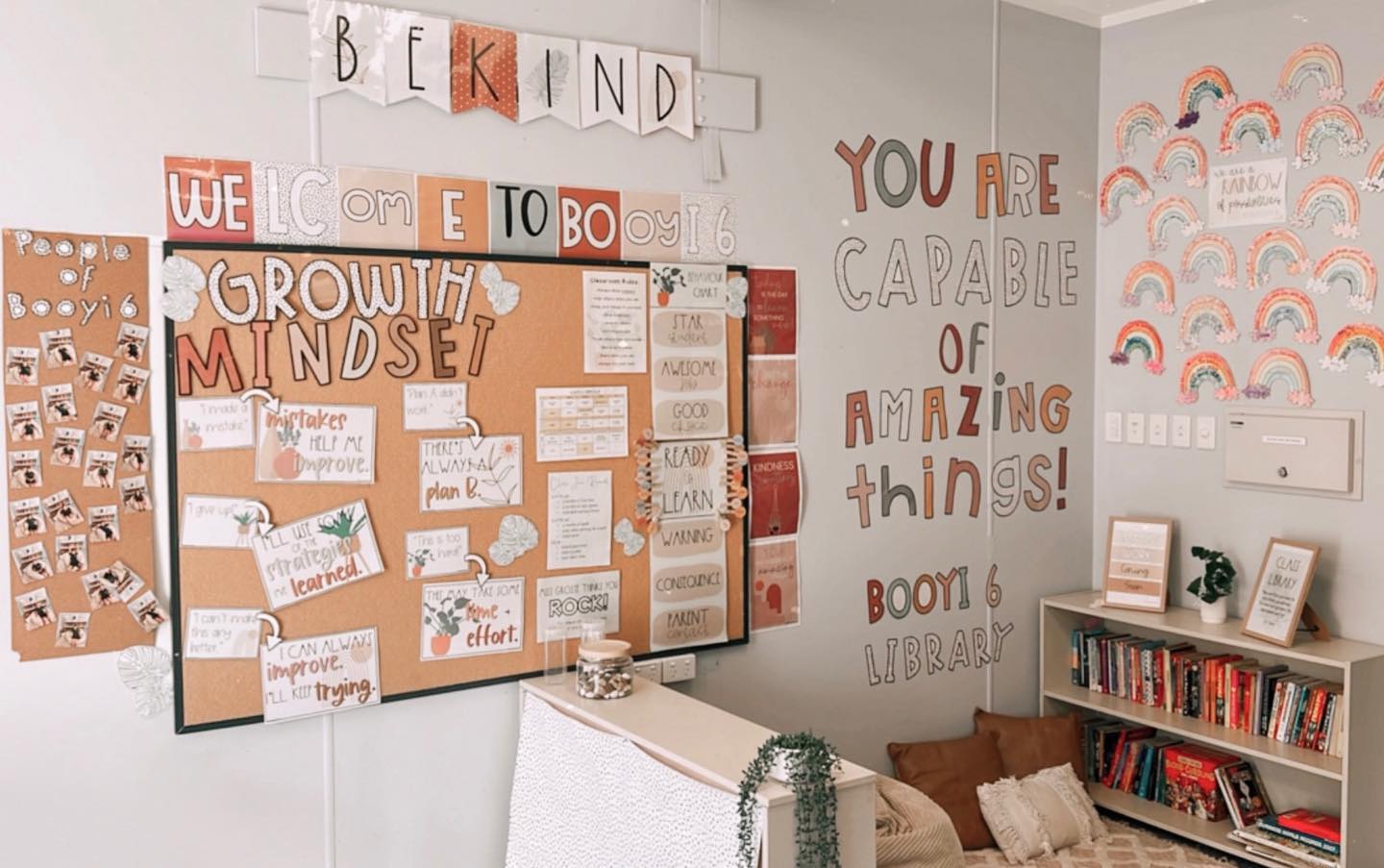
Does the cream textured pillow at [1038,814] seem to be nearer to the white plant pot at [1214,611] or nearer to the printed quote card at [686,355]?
the white plant pot at [1214,611]

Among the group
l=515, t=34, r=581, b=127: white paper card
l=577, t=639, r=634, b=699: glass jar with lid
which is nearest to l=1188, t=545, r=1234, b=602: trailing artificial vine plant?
l=577, t=639, r=634, b=699: glass jar with lid

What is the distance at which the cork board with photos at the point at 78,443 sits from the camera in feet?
7.77

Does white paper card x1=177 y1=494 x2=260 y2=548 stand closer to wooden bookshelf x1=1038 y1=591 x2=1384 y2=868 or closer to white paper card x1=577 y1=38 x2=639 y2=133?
white paper card x1=577 y1=38 x2=639 y2=133

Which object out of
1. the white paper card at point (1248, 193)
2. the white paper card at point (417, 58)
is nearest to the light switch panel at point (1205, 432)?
the white paper card at point (1248, 193)

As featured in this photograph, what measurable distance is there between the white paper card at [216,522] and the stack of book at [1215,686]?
266 cm

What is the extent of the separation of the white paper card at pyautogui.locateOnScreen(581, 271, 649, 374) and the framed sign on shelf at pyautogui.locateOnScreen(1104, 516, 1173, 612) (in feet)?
5.84

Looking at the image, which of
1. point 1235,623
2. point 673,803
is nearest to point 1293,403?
point 1235,623

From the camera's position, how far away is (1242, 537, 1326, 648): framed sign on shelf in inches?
133

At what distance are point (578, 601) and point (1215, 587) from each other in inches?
76.2

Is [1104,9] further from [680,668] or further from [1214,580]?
[680,668]

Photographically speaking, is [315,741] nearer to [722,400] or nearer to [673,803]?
[673,803]

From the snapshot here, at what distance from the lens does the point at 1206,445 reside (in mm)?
3797

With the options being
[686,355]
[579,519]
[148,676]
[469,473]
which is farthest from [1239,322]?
[148,676]

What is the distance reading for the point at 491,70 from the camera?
2.86m
